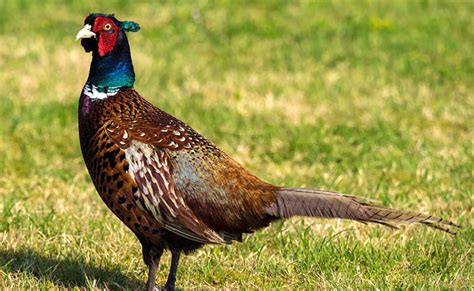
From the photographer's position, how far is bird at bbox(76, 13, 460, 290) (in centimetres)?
425

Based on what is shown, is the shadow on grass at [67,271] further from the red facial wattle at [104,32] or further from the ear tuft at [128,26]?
the ear tuft at [128,26]

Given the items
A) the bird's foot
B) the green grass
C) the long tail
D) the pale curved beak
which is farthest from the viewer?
the green grass

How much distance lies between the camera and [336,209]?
13.8 feet

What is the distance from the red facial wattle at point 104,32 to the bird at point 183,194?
0.35 metres

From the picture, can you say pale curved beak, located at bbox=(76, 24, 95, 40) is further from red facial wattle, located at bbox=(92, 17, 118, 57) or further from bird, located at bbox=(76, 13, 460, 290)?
bird, located at bbox=(76, 13, 460, 290)

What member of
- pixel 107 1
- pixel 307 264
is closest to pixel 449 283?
pixel 307 264

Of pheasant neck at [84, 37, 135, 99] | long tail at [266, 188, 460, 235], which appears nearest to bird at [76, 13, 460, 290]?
long tail at [266, 188, 460, 235]

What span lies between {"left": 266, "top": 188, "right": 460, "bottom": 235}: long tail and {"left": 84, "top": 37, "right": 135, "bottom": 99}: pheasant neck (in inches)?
42.2

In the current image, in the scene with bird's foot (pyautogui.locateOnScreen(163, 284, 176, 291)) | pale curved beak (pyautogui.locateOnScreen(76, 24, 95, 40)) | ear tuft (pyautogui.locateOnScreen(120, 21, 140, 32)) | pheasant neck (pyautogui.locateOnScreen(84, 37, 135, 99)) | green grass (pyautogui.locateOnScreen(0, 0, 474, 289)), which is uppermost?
ear tuft (pyautogui.locateOnScreen(120, 21, 140, 32))

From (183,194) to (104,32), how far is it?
982 millimetres

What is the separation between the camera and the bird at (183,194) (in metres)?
4.25

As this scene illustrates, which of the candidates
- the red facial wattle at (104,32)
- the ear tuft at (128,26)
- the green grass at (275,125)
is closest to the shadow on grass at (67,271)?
the green grass at (275,125)

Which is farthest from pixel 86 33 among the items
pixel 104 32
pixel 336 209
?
pixel 336 209

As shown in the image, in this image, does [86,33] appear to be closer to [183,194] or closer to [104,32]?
[104,32]
